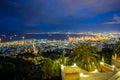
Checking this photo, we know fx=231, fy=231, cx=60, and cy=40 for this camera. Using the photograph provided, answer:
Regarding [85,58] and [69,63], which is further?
[69,63]

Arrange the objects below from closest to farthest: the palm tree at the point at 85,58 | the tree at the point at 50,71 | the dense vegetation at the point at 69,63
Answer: the palm tree at the point at 85,58
the dense vegetation at the point at 69,63
the tree at the point at 50,71

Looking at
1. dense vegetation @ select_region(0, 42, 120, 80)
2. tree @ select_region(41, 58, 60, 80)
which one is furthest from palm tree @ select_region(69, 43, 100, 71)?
tree @ select_region(41, 58, 60, 80)

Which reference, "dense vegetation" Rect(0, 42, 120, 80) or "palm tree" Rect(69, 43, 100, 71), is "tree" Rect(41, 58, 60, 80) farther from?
"palm tree" Rect(69, 43, 100, 71)

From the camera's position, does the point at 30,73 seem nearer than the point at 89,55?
No

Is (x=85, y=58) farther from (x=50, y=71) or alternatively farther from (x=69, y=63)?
(x=50, y=71)

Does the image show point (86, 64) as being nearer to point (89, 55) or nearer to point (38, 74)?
point (89, 55)

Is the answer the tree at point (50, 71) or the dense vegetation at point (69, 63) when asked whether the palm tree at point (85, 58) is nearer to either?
the dense vegetation at point (69, 63)

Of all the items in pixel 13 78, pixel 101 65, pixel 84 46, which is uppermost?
pixel 84 46

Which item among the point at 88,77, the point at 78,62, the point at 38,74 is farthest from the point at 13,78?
the point at 88,77

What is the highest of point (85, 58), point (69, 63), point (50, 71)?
point (85, 58)

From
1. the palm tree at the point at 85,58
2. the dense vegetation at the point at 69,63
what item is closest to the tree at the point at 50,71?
the dense vegetation at the point at 69,63

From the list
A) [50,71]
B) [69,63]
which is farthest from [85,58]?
[50,71]
